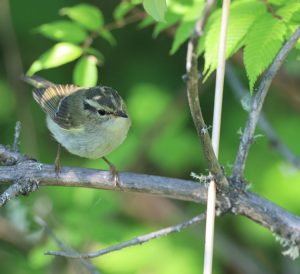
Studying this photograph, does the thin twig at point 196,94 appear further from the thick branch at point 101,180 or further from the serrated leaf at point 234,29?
the serrated leaf at point 234,29

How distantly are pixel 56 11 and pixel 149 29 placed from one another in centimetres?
89

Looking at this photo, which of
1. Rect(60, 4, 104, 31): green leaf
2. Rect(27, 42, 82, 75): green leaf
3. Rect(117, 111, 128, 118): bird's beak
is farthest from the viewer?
Rect(117, 111, 128, 118): bird's beak

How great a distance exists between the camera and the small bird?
12.5 feet

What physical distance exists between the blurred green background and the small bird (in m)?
0.49

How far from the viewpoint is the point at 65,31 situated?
3455 millimetres

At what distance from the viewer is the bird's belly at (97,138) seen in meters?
3.79

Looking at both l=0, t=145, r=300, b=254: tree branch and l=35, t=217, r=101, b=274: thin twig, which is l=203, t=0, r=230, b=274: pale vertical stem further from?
l=35, t=217, r=101, b=274: thin twig

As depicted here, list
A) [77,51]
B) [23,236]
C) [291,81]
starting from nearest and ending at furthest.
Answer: [77,51]
[23,236]
[291,81]

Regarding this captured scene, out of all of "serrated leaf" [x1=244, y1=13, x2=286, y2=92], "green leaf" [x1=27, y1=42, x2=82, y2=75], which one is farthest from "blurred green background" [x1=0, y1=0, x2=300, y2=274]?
"serrated leaf" [x1=244, y1=13, x2=286, y2=92]

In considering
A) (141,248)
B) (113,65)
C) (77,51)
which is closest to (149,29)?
(113,65)

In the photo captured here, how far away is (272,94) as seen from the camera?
5465 millimetres

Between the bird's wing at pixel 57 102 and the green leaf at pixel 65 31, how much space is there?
86 cm

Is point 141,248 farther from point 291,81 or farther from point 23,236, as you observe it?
point 291,81

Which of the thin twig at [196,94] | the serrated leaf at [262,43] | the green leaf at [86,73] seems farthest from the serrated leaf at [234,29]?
the green leaf at [86,73]
